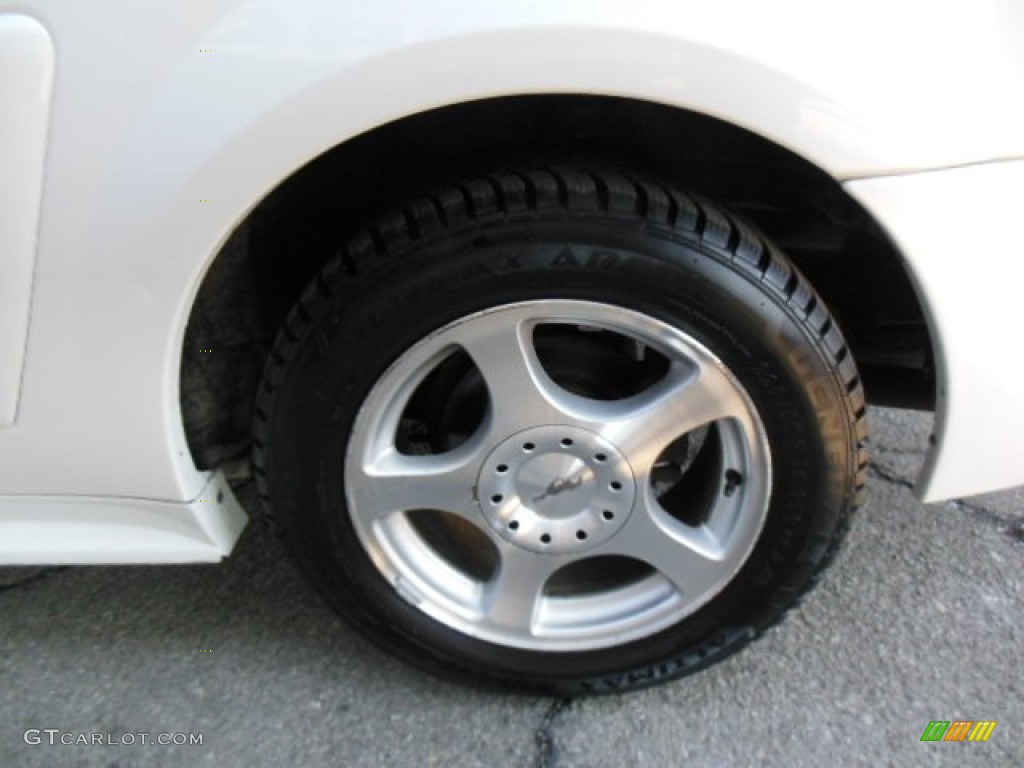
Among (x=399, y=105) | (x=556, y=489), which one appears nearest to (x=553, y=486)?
(x=556, y=489)

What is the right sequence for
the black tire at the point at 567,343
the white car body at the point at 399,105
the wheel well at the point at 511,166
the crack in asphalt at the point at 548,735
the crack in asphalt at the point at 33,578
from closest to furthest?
the white car body at the point at 399,105, the black tire at the point at 567,343, the wheel well at the point at 511,166, the crack in asphalt at the point at 548,735, the crack in asphalt at the point at 33,578

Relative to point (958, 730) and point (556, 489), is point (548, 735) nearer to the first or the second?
point (556, 489)

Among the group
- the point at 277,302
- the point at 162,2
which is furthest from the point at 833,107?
the point at 277,302

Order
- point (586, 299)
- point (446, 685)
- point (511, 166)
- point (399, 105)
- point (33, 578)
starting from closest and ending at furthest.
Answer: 1. point (399, 105)
2. point (586, 299)
3. point (511, 166)
4. point (446, 685)
5. point (33, 578)

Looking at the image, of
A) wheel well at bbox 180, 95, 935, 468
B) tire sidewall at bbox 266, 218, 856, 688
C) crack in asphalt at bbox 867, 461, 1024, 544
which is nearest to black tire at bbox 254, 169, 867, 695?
tire sidewall at bbox 266, 218, 856, 688

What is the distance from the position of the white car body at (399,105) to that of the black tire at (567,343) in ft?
0.52

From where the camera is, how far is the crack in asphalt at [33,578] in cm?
187

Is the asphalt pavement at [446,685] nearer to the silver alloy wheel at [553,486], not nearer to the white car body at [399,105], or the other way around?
the silver alloy wheel at [553,486]

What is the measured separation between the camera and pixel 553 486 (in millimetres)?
1385

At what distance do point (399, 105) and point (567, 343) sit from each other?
529mm

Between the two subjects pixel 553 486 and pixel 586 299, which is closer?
pixel 586 299

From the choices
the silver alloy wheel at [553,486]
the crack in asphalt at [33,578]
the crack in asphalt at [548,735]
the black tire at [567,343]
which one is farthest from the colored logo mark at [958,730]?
the crack in asphalt at [33,578]

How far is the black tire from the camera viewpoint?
1.21 metres

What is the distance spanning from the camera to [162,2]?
1065 millimetres
